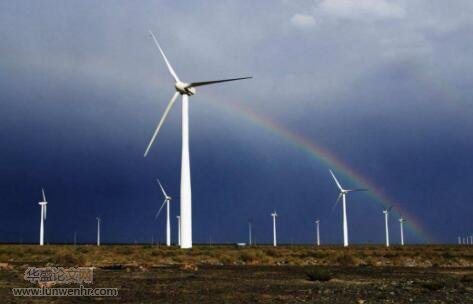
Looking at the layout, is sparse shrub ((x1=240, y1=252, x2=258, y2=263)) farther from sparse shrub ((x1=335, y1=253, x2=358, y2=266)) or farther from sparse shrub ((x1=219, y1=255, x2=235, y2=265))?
sparse shrub ((x1=335, y1=253, x2=358, y2=266))

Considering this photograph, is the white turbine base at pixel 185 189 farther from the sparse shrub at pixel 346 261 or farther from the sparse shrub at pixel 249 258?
the sparse shrub at pixel 346 261

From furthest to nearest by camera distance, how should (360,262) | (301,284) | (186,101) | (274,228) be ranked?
(274,228)
(186,101)
(360,262)
(301,284)

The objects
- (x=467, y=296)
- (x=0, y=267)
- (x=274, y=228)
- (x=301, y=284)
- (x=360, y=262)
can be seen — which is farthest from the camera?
(x=274, y=228)

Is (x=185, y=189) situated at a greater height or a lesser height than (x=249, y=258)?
greater

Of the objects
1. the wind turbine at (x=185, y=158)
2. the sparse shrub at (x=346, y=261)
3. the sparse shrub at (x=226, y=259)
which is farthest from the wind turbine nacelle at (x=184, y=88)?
the sparse shrub at (x=346, y=261)

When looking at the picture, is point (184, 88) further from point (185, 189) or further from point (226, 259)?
point (226, 259)

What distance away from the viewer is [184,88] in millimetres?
78562

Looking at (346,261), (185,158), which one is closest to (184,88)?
(185,158)

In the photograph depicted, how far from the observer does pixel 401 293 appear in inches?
934

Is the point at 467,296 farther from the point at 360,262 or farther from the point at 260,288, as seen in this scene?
the point at 360,262

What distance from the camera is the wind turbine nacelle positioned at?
78.4m

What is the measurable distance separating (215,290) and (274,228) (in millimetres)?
124553

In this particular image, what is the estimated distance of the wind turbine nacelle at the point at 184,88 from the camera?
7844cm

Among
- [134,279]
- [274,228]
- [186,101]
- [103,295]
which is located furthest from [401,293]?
[274,228]
